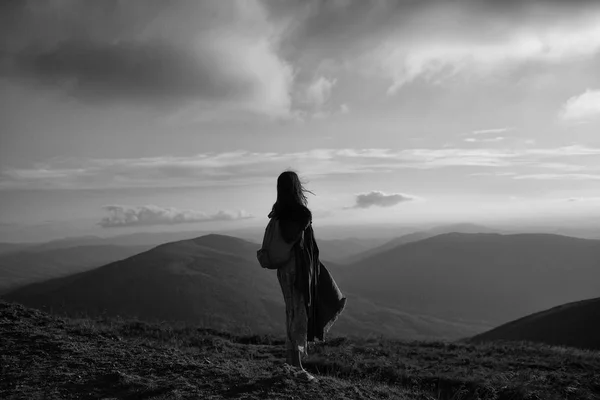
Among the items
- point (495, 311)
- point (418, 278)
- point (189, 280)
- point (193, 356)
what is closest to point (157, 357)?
point (193, 356)

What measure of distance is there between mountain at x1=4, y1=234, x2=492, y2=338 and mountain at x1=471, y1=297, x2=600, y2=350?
4419cm

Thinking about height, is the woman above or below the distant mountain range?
above

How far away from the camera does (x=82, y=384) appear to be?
18.9 ft

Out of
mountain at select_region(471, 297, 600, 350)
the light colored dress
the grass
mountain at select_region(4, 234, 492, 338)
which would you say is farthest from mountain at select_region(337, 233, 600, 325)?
the light colored dress

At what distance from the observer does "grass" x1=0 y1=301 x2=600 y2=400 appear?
5684 mm

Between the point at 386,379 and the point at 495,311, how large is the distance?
150 meters

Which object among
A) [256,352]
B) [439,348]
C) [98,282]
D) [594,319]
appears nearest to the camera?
[256,352]

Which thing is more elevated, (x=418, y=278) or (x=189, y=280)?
(x=189, y=280)

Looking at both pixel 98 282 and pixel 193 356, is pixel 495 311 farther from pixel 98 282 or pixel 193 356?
pixel 193 356

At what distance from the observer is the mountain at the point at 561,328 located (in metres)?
27.3

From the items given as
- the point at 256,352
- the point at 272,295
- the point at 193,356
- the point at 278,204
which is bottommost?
the point at 272,295

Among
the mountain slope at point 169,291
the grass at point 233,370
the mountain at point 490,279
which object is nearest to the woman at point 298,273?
the grass at point 233,370

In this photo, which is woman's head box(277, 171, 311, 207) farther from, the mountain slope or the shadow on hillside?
the mountain slope

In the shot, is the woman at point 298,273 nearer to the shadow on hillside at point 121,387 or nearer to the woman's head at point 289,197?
the woman's head at point 289,197
